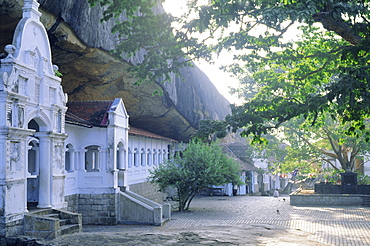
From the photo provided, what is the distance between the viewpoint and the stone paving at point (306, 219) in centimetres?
1781

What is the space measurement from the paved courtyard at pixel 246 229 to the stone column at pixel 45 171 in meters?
2.13

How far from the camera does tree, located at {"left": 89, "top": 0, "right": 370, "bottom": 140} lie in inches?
418

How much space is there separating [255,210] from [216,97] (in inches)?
883

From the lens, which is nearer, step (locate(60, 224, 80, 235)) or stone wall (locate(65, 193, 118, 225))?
step (locate(60, 224, 80, 235))

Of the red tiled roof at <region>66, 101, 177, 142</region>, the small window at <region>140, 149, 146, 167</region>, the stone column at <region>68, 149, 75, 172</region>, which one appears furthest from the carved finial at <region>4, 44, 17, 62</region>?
the small window at <region>140, 149, 146, 167</region>

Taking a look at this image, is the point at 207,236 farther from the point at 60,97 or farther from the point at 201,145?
the point at 201,145

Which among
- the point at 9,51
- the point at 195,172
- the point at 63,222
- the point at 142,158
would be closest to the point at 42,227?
the point at 63,222

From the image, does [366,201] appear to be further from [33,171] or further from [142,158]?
[33,171]

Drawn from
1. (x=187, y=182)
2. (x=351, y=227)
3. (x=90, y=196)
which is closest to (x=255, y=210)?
(x=187, y=182)

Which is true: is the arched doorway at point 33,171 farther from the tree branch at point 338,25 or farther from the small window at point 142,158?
the small window at point 142,158

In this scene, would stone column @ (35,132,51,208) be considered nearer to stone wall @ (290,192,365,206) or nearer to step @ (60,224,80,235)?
step @ (60,224,80,235)

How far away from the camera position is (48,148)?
54.6 feet

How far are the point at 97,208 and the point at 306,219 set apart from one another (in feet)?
33.7

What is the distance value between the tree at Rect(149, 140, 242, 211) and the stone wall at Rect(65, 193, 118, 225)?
5.06 metres
